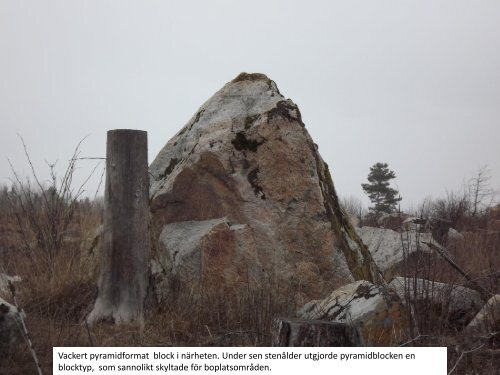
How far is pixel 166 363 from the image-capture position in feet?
11.4

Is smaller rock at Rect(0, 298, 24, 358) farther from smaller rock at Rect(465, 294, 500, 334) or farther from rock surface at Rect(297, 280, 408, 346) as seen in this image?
smaller rock at Rect(465, 294, 500, 334)

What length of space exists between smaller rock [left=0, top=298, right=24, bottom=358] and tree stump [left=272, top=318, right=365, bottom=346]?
1752 millimetres

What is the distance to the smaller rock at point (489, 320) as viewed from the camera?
4934 mm

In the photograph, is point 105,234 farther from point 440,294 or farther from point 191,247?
point 440,294

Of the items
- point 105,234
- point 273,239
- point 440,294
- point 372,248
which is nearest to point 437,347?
point 440,294

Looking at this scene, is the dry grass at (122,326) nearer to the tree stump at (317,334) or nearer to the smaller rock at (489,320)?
the tree stump at (317,334)

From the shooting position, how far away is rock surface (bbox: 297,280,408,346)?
453 centimetres

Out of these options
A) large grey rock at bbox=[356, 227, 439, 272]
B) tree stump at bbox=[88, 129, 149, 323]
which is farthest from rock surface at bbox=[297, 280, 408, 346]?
large grey rock at bbox=[356, 227, 439, 272]

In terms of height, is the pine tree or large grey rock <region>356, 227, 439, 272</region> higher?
the pine tree

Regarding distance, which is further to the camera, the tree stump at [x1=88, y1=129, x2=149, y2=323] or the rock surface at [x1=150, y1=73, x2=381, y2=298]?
the rock surface at [x1=150, y1=73, x2=381, y2=298]

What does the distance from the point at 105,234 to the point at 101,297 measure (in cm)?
53

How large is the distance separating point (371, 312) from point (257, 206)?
1860 millimetres

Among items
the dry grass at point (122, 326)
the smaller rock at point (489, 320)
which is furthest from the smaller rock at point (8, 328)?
the smaller rock at point (489, 320)

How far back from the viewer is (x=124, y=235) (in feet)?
17.1
